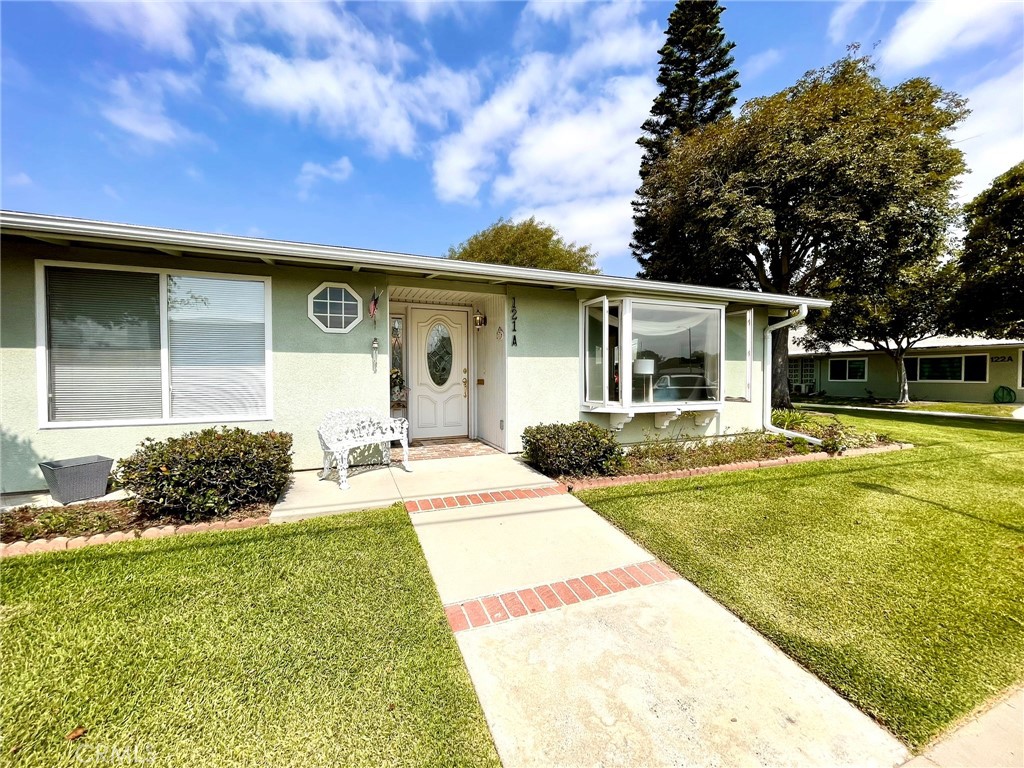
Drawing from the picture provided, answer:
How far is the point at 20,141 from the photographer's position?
511 cm

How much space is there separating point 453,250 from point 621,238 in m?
10.5

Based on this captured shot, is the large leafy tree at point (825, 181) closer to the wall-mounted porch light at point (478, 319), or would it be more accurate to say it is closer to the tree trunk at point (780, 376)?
the tree trunk at point (780, 376)

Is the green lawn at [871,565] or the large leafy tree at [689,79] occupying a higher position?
the large leafy tree at [689,79]

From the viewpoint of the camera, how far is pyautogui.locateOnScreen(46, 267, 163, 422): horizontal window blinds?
4.37m

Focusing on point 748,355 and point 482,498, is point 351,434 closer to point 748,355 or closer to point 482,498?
point 482,498

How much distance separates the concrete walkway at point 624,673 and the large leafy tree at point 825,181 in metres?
12.4

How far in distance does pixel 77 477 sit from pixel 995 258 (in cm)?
1941

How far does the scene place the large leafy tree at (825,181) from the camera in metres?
10.8

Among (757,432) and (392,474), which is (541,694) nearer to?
(392,474)

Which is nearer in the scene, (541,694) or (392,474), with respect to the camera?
(541,694)

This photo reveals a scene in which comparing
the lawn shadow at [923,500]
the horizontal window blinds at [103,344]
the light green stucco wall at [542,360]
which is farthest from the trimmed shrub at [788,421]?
the horizontal window blinds at [103,344]

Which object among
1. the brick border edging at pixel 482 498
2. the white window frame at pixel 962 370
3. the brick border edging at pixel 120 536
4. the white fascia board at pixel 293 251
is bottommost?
the brick border edging at pixel 482 498

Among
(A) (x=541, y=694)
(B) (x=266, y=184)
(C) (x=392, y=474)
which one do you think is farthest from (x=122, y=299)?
(B) (x=266, y=184)

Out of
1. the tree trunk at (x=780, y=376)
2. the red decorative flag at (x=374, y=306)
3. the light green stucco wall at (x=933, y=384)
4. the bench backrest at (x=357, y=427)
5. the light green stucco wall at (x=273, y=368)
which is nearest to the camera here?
the light green stucco wall at (x=273, y=368)
